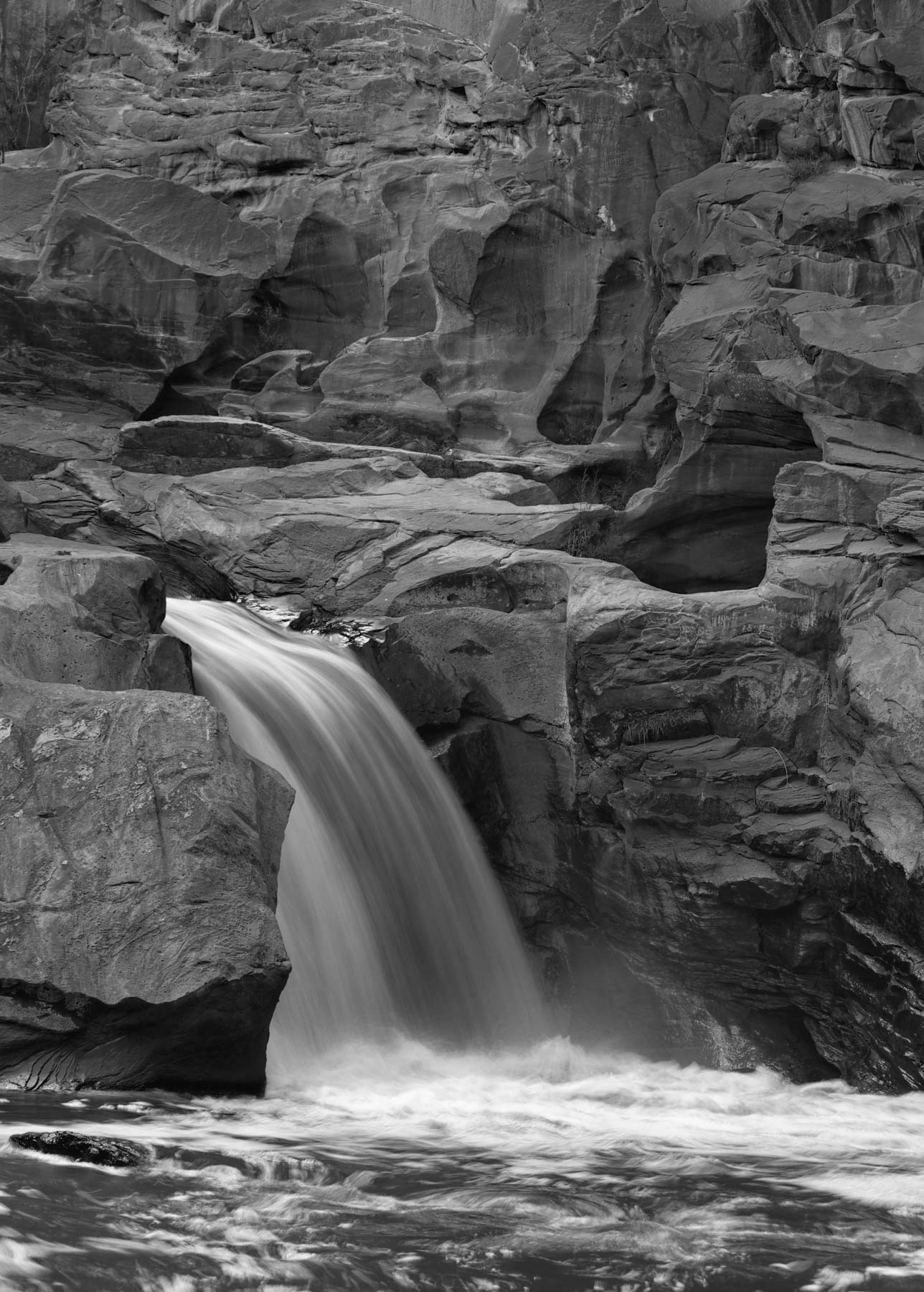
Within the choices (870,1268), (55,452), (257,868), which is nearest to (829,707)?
(257,868)

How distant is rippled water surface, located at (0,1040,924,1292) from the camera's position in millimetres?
5023

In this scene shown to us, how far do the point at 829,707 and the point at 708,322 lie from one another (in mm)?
5768

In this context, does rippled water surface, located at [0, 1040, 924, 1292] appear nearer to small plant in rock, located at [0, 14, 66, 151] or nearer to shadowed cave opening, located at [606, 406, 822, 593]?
shadowed cave opening, located at [606, 406, 822, 593]

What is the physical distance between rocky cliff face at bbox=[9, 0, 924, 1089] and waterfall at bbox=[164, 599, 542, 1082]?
1.64 feet

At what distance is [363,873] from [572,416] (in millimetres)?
10168

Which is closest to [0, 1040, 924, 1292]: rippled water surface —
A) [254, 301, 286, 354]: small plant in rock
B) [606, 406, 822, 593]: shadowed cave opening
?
[606, 406, 822, 593]: shadowed cave opening

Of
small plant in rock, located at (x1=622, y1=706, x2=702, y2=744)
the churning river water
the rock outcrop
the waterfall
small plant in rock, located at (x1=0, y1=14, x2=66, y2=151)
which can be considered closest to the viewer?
the churning river water

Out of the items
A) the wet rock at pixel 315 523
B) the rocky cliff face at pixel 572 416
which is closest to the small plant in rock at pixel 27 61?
the rocky cliff face at pixel 572 416

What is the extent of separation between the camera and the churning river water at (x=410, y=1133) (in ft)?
16.9

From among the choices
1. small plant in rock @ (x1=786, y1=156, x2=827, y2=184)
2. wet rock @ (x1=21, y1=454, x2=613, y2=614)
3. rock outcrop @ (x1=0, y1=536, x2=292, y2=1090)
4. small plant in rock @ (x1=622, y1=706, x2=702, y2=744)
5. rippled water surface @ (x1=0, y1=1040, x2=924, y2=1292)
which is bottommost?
rippled water surface @ (x1=0, y1=1040, x2=924, y2=1292)

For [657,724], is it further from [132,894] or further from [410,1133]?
[132,894]

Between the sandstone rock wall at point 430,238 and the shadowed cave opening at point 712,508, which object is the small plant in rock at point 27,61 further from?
the shadowed cave opening at point 712,508

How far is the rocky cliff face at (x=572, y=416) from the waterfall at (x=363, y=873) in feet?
1.64

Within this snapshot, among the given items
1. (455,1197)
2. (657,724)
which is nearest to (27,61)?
(657,724)
